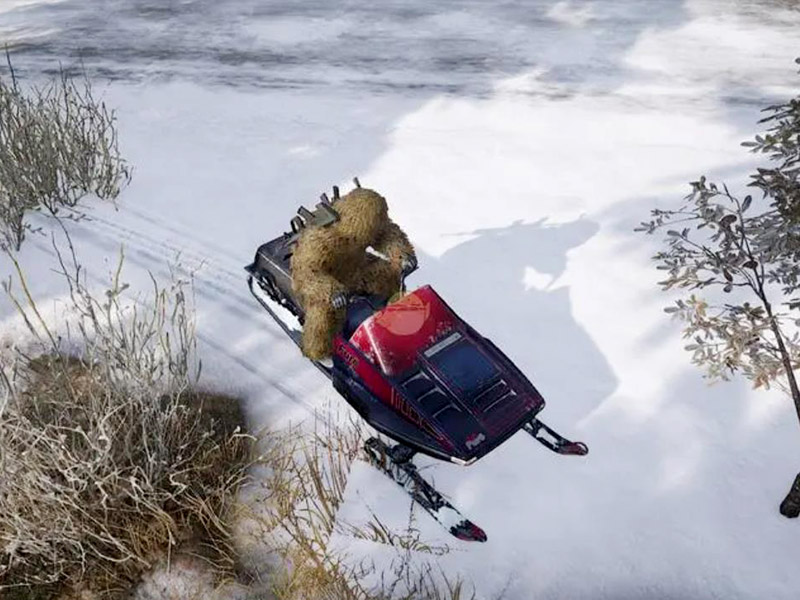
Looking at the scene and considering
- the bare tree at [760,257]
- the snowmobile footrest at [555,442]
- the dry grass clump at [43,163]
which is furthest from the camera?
the dry grass clump at [43,163]

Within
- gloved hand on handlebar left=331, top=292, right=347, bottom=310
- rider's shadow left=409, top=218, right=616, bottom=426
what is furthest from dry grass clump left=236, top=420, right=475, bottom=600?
rider's shadow left=409, top=218, right=616, bottom=426

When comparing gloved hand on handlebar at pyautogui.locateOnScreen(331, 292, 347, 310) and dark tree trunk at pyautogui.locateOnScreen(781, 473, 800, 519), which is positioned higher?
gloved hand on handlebar at pyautogui.locateOnScreen(331, 292, 347, 310)

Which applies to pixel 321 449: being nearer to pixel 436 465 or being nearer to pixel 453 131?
pixel 436 465

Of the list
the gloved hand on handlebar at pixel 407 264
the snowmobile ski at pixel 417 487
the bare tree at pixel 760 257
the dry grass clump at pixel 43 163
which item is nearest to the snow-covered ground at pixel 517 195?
the snowmobile ski at pixel 417 487

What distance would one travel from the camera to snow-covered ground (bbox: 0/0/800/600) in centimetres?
492

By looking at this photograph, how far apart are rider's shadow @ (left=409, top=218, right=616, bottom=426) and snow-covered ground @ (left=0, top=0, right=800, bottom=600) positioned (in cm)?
3

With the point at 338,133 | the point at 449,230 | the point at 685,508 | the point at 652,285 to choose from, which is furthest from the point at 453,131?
the point at 685,508

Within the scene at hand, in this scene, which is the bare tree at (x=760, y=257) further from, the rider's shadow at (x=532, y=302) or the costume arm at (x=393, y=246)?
the costume arm at (x=393, y=246)

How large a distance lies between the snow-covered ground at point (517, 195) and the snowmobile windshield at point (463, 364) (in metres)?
0.77

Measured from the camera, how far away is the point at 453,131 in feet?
32.5

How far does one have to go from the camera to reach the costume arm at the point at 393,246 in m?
5.55

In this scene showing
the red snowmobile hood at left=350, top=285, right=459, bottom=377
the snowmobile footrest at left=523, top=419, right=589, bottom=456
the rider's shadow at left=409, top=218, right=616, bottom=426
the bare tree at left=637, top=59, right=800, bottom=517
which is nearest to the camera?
the bare tree at left=637, top=59, right=800, bottom=517

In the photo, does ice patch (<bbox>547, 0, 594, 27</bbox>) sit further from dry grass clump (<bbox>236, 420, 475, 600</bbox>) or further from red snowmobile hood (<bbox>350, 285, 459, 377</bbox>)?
dry grass clump (<bbox>236, 420, 475, 600</bbox>)

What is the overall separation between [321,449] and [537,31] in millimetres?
9883
